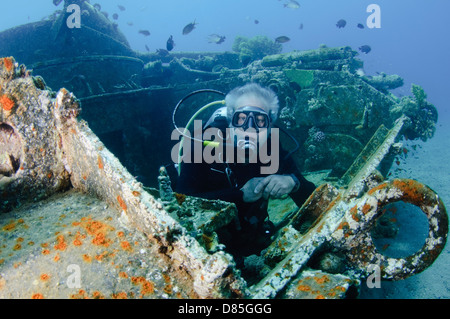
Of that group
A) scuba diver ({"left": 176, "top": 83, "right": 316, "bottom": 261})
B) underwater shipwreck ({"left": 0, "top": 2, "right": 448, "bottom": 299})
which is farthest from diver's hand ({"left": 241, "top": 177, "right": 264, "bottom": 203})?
underwater shipwreck ({"left": 0, "top": 2, "right": 448, "bottom": 299})

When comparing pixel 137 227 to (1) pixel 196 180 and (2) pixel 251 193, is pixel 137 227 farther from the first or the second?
(1) pixel 196 180

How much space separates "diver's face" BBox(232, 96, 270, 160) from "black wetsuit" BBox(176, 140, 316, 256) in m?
0.30

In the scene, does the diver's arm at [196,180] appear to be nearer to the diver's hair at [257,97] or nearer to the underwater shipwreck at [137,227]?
the diver's hair at [257,97]

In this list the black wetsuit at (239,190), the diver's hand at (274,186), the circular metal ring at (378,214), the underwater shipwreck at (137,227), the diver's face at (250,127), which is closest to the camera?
the underwater shipwreck at (137,227)

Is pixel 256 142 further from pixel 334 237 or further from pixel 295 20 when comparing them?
pixel 295 20

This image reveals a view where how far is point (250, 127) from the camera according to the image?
377 centimetres

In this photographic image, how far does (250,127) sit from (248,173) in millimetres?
A: 712

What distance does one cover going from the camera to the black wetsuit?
10.4 ft

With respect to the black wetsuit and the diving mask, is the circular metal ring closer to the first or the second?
the black wetsuit

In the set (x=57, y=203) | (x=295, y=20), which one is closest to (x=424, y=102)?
(x=57, y=203)

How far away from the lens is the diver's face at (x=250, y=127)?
366cm

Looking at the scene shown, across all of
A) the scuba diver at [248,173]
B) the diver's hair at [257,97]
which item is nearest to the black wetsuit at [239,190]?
the scuba diver at [248,173]
